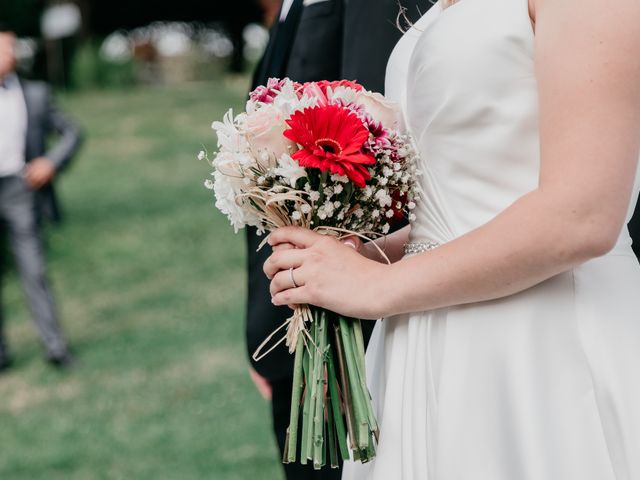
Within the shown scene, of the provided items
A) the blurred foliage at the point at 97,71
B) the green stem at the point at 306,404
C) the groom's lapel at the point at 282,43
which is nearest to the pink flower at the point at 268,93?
the green stem at the point at 306,404

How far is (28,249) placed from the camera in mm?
7848

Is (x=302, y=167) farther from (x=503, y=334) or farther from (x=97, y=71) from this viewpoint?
(x=97, y=71)

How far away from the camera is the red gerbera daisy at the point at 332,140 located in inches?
65.7

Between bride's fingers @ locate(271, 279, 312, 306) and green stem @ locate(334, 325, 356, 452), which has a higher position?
bride's fingers @ locate(271, 279, 312, 306)

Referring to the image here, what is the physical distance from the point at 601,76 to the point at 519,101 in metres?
0.19

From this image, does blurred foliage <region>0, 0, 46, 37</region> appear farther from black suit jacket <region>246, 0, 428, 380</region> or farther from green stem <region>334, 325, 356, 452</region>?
green stem <region>334, 325, 356, 452</region>

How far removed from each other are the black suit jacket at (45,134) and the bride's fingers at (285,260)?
6551 mm

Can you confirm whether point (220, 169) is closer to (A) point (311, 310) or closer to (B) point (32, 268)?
(A) point (311, 310)

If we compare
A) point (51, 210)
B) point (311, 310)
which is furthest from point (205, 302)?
point (311, 310)

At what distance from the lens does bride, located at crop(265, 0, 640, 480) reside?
4.83ft

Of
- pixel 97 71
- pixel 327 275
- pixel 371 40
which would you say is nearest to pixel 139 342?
pixel 371 40

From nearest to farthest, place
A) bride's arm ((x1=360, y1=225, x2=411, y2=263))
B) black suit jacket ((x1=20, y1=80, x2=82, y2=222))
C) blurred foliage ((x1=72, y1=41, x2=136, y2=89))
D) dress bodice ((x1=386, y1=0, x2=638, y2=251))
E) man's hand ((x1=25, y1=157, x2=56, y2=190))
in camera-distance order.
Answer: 1. dress bodice ((x1=386, y1=0, x2=638, y2=251))
2. bride's arm ((x1=360, y1=225, x2=411, y2=263))
3. man's hand ((x1=25, y1=157, x2=56, y2=190))
4. black suit jacket ((x1=20, y1=80, x2=82, y2=222))
5. blurred foliage ((x1=72, y1=41, x2=136, y2=89))

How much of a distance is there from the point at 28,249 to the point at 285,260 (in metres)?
6.50

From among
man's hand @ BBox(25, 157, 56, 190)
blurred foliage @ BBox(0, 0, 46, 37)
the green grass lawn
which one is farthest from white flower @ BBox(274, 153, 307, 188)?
blurred foliage @ BBox(0, 0, 46, 37)
